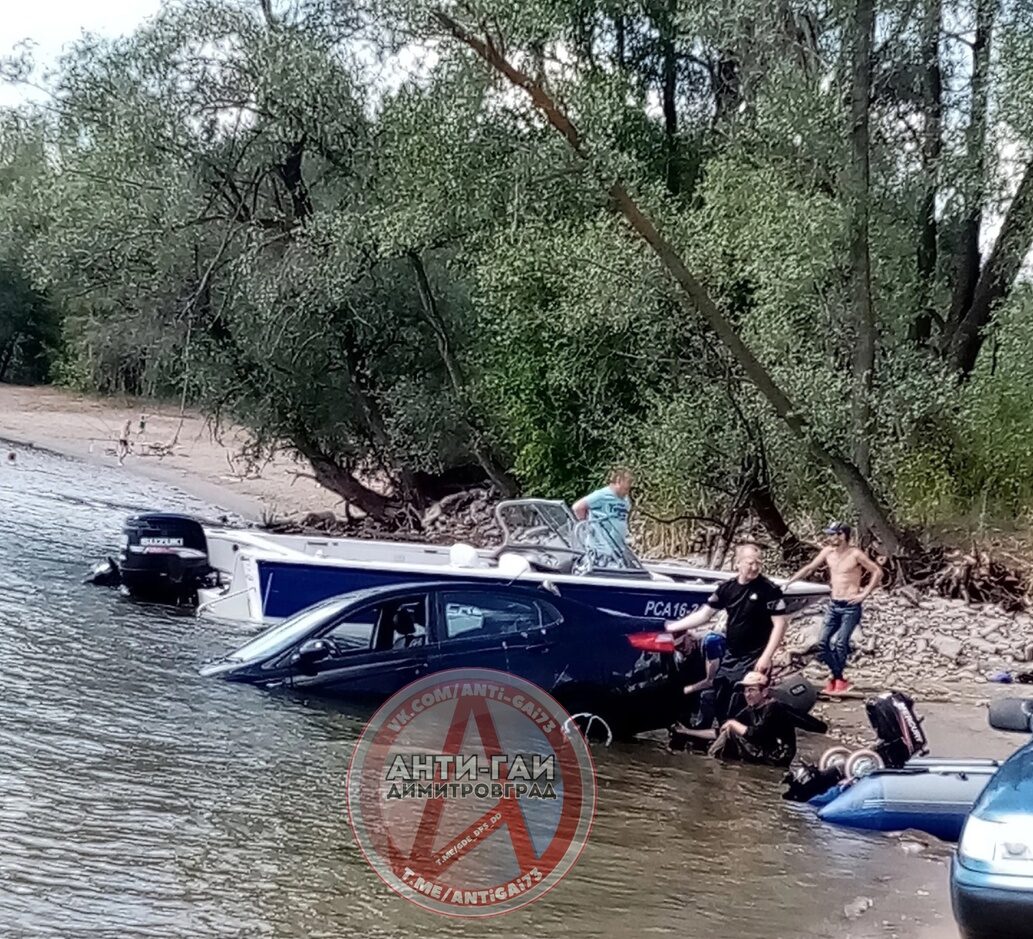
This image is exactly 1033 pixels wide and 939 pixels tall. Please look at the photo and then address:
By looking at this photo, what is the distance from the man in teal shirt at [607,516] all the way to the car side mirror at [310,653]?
11.6 feet

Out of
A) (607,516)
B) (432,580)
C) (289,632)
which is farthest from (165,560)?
(607,516)

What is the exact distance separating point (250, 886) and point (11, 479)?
2840 centimetres

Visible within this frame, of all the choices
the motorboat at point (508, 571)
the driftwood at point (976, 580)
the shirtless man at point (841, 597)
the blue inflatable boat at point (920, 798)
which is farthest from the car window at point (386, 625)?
the driftwood at point (976, 580)

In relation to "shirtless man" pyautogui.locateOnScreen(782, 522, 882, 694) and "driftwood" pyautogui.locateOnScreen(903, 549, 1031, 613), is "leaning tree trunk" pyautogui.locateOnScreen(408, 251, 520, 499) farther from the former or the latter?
"shirtless man" pyautogui.locateOnScreen(782, 522, 882, 694)

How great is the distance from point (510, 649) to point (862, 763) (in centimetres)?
277

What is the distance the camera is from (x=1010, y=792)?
18.4ft

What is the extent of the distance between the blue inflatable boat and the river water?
0.61 ft

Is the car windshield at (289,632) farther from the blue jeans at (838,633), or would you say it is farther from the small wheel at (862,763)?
the blue jeans at (838,633)

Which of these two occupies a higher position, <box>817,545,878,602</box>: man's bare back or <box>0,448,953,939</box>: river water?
<box>817,545,878,602</box>: man's bare back

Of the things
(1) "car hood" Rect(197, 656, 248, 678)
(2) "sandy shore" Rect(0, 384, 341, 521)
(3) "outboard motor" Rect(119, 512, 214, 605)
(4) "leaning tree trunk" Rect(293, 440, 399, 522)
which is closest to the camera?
(1) "car hood" Rect(197, 656, 248, 678)

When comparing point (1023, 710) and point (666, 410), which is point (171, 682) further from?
point (666, 410)

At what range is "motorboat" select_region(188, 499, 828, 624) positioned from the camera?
1246 cm

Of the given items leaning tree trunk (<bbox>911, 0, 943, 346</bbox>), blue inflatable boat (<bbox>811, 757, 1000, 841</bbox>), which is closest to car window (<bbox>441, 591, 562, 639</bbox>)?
blue inflatable boat (<bbox>811, 757, 1000, 841</bbox>)

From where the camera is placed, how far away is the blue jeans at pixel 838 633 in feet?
40.3
